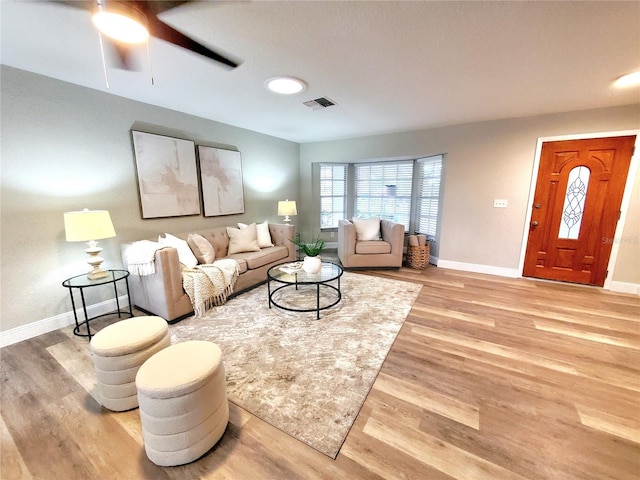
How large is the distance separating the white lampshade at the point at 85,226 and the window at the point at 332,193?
3930 millimetres

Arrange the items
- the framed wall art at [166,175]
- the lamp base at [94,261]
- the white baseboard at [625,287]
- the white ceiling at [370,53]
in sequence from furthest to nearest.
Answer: the white baseboard at [625,287]
the framed wall art at [166,175]
the lamp base at [94,261]
the white ceiling at [370,53]

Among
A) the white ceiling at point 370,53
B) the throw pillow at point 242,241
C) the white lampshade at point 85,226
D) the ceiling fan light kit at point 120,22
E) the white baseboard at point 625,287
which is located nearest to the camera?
the ceiling fan light kit at point 120,22

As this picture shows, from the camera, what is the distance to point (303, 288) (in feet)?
11.5

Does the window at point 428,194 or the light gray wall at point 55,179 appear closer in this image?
the light gray wall at point 55,179

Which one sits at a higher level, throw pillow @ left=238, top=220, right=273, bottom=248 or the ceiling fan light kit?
the ceiling fan light kit

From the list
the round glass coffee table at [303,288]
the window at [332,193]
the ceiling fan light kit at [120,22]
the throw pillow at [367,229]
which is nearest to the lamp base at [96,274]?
the round glass coffee table at [303,288]

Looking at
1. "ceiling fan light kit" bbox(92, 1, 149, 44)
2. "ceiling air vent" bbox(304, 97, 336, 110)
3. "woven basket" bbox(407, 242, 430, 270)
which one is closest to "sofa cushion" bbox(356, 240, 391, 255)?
"woven basket" bbox(407, 242, 430, 270)

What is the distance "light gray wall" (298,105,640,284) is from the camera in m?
3.21

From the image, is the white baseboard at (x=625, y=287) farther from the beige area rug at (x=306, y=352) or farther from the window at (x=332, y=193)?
the window at (x=332, y=193)

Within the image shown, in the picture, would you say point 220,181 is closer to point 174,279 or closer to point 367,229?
point 174,279

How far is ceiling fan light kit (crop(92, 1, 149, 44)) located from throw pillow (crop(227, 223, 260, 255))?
2.53 metres

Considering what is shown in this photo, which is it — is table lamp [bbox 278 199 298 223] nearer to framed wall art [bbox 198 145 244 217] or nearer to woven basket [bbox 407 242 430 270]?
framed wall art [bbox 198 145 244 217]

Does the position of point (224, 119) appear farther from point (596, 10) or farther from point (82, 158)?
point (596, 10)

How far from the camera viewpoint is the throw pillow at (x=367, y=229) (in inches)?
177
